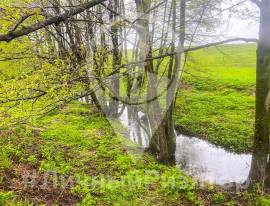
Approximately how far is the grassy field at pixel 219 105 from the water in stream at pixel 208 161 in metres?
0.68

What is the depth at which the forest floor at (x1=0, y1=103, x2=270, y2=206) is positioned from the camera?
7785 millimetres

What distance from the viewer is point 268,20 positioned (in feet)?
25.0

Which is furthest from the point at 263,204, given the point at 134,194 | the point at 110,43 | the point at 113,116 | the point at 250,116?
the point at 250,116

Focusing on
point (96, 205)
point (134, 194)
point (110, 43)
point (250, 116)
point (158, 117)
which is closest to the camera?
point (96, 205)

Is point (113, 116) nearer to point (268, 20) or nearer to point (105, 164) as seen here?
point (105, 164)

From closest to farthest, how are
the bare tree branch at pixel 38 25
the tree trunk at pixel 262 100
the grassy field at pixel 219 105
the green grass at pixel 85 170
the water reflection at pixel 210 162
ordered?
the bare tree branch at pixel 38 25 < the tree trunk at pixel 262 100 < the green grass at pixel 85 170 < the water reflection at pixel 210 162 < the grassy field at pixel 219 105

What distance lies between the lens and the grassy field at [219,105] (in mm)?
16562

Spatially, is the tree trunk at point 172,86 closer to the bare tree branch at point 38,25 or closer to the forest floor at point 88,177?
the forest floor at point 88,177

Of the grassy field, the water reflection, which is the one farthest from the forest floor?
the grassy field

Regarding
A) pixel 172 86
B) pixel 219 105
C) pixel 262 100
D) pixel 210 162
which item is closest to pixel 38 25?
pixel 262 100

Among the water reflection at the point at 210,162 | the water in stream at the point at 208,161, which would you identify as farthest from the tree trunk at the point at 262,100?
the water reflection at the point at 210,162

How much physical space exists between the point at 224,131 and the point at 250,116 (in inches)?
110

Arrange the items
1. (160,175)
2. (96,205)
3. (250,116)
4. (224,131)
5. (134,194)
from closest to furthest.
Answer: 1. (96,205)
2. (134,194)
3. (160,175)
4. (224,131)
5. (250,116)

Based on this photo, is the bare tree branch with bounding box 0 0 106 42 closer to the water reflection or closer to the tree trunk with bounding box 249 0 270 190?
the tree trunk with bounding box 249 0 270 190
